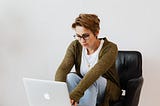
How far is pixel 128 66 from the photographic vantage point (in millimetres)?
2234

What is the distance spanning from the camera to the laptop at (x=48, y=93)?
177 centimetres

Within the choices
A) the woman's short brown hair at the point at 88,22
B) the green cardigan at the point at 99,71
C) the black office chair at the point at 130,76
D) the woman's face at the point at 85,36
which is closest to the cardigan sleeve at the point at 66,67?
the green cardigan at the point at 99,71

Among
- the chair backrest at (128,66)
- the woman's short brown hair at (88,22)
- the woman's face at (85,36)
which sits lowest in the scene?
the chair backrest at (128,66)

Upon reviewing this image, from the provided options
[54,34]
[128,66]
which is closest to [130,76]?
[128,66]

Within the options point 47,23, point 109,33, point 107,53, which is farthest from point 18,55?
point 107,53

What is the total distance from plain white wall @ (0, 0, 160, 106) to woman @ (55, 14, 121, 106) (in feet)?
1.94

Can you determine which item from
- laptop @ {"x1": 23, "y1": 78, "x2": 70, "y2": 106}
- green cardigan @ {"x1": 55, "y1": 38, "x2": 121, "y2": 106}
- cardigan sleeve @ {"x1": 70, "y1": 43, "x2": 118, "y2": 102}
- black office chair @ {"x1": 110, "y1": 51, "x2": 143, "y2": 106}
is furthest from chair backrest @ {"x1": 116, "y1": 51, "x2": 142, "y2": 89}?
laptop @ {"x1": 23, "y1": 78, "x2": 70, "y2": 106}

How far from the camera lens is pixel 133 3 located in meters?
2.60

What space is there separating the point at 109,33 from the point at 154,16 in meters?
0.44

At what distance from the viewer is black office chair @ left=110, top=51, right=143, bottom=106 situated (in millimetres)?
2018

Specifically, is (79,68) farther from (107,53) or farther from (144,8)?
(144,8)

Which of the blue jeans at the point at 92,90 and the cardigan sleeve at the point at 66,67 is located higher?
the cardigan sleeve at the point at 66,67

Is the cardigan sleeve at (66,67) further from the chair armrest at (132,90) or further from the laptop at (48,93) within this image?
the chair armrest at (132,90)

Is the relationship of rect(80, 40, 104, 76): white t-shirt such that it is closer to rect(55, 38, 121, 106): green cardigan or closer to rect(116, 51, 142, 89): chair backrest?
rect(55, 38, 121, 106): green cardigan
